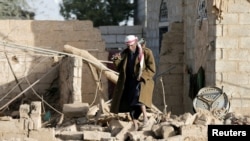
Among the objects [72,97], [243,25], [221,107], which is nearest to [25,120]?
[72,97]

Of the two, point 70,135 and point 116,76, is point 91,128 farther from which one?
point 116,76

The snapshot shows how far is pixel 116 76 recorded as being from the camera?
1338 centimetres

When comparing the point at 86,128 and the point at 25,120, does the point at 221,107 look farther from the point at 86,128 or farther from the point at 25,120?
the point at 25,120

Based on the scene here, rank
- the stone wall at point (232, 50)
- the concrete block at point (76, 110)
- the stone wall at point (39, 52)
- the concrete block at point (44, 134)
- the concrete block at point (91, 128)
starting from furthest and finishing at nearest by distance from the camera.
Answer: the stone wall at point (39, 52) → the stone wall at point (232, 50) → the concrete block at point (76, 110) → the concrete block at point (91, 128) → the concrete block at point (44, 134)

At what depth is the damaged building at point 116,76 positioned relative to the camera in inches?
424

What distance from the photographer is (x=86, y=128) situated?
11328 mm

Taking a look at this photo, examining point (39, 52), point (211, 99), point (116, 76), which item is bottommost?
point (211, 99)

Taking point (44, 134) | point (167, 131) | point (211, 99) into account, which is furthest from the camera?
point (211, 99)

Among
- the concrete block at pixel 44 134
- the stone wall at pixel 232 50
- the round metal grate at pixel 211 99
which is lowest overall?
the concrete block at pixel 44 134

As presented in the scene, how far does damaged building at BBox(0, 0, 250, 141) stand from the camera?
35.3 feet

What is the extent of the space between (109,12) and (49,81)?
12984 millimetres

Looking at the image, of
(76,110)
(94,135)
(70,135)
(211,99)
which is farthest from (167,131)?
(76,110)

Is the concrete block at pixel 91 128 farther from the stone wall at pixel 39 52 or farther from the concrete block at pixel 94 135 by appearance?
the stone wall at pixel 39 52

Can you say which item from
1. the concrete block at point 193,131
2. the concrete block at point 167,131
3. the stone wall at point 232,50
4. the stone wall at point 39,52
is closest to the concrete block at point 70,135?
the concrete block at point 167,131
